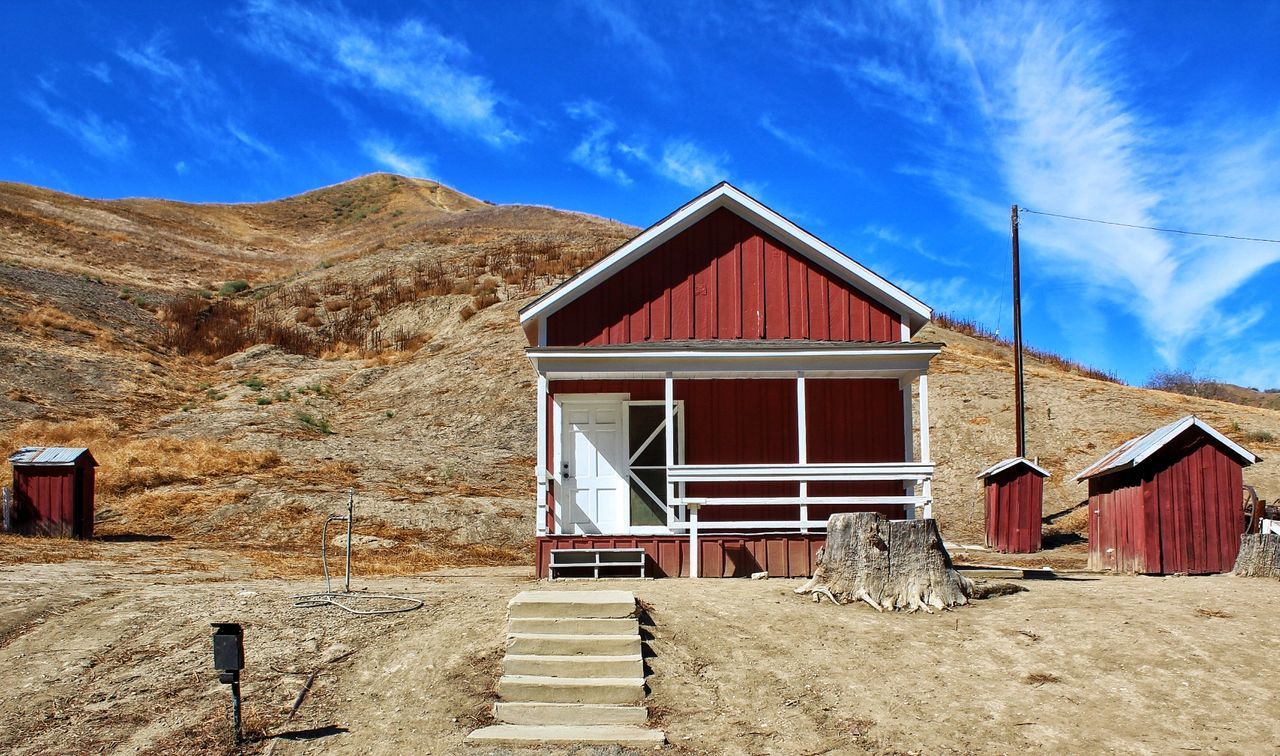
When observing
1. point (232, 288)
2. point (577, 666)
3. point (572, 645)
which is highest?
point (232, 288)

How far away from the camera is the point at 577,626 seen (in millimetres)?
10273

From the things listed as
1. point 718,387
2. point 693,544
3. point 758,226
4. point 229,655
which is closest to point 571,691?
point 229,655

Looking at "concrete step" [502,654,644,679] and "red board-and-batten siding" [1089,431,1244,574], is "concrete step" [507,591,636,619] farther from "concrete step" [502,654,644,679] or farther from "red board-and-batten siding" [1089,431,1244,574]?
"red board-and-batten siding" [1089,431,1244,574]

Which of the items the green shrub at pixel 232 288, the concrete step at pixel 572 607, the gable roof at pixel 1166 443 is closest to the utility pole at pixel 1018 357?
the gable roof at pixel 1166 443

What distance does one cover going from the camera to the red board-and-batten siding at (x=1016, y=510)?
21.8 meters

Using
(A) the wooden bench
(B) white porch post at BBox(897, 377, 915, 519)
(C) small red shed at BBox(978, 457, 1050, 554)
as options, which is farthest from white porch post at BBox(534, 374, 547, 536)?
(C) small red shed at BBox(978, 457, 1050, 554)

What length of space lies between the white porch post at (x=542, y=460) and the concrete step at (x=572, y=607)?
374 cm

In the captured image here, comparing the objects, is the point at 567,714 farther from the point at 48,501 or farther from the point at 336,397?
the point at 336,397

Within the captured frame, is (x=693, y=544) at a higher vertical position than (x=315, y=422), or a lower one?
lower

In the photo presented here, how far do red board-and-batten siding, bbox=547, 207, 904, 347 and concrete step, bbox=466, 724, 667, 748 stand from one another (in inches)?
314

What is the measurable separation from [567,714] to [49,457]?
13957mm

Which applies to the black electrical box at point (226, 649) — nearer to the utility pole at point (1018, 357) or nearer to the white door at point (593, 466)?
Answer: the white door at point (593, 466)

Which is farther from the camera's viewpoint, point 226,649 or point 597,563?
point 597,563

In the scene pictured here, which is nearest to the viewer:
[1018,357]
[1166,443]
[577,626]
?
[577,626]
